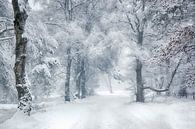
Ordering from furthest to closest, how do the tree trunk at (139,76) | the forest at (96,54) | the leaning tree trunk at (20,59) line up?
the tree trunk at (139,76), the forest at (96,54), the leaning tree trunk at (20,59)

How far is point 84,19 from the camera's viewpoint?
31969 mm

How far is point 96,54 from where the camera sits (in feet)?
87.2

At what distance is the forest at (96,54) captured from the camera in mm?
12711

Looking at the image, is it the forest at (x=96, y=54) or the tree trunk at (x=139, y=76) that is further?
the tree trunk at (x=139, y=76)

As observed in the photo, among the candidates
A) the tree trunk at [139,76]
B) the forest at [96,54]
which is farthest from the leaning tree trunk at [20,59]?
the tree trunk at [139,76]

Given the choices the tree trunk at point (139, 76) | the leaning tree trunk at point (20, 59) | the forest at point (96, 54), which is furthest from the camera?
the tree trunk at point (139, 76)

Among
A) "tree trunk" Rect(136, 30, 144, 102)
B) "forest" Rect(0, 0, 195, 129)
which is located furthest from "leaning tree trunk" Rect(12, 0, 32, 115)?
"tree trunk" Rect(136, 30, 144, 102)

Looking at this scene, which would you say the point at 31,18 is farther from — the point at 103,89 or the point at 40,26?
the point at 103,89

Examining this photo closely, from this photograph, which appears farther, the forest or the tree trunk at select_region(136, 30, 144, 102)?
the tree trunk at select_region(136, 30, 144, 102)

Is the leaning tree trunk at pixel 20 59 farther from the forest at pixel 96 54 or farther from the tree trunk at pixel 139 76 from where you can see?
the tree trunk at pixel 139 76

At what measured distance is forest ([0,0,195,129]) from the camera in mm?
12711

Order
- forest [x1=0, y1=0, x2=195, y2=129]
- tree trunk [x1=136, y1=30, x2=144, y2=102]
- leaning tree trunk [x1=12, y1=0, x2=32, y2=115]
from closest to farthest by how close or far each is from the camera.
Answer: leaning tree trunk [x1=12, y1=0, x2=32, y2=115] → forest [x1=0, y1=0, x2=195, y2=129] → tree trunk [x1=136, y1=30, x2=144, y2=102]

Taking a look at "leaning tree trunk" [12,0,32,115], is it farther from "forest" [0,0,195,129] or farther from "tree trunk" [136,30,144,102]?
"tree trunk" [136,30,144,102]

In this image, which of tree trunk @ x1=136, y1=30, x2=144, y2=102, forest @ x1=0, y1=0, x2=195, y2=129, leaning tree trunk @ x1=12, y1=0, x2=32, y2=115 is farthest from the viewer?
tree trunk @ x1=136, y1=30, x2=144, y2=102
